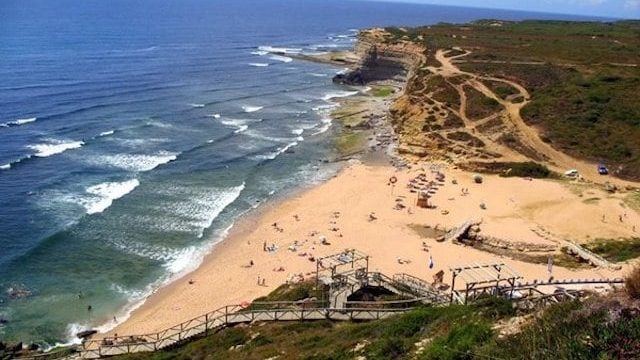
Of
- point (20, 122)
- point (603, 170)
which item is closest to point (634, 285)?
point (603, 170)

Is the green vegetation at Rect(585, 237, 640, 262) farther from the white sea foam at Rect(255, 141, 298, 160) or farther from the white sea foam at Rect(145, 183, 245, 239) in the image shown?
the white sea foam at Rect(255, 141, 298, 160)

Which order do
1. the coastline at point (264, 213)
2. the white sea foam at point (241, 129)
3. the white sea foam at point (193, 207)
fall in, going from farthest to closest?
the white sea foam at point (241, 129) → the white sea foam at point (193, 207) → the coastline at point (264, 213)

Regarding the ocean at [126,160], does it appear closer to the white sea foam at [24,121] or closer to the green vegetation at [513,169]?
the white sea foam at [24,121]

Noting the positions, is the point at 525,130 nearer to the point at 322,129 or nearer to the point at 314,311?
the point at 322,129

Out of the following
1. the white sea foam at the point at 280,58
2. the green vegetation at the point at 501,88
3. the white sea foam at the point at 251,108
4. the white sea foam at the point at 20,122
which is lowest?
the white sea foam at the point at 251,108

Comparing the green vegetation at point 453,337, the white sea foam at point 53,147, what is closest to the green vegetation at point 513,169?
the green vegetation at point 453,337

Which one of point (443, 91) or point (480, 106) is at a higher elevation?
point (443, 91)
